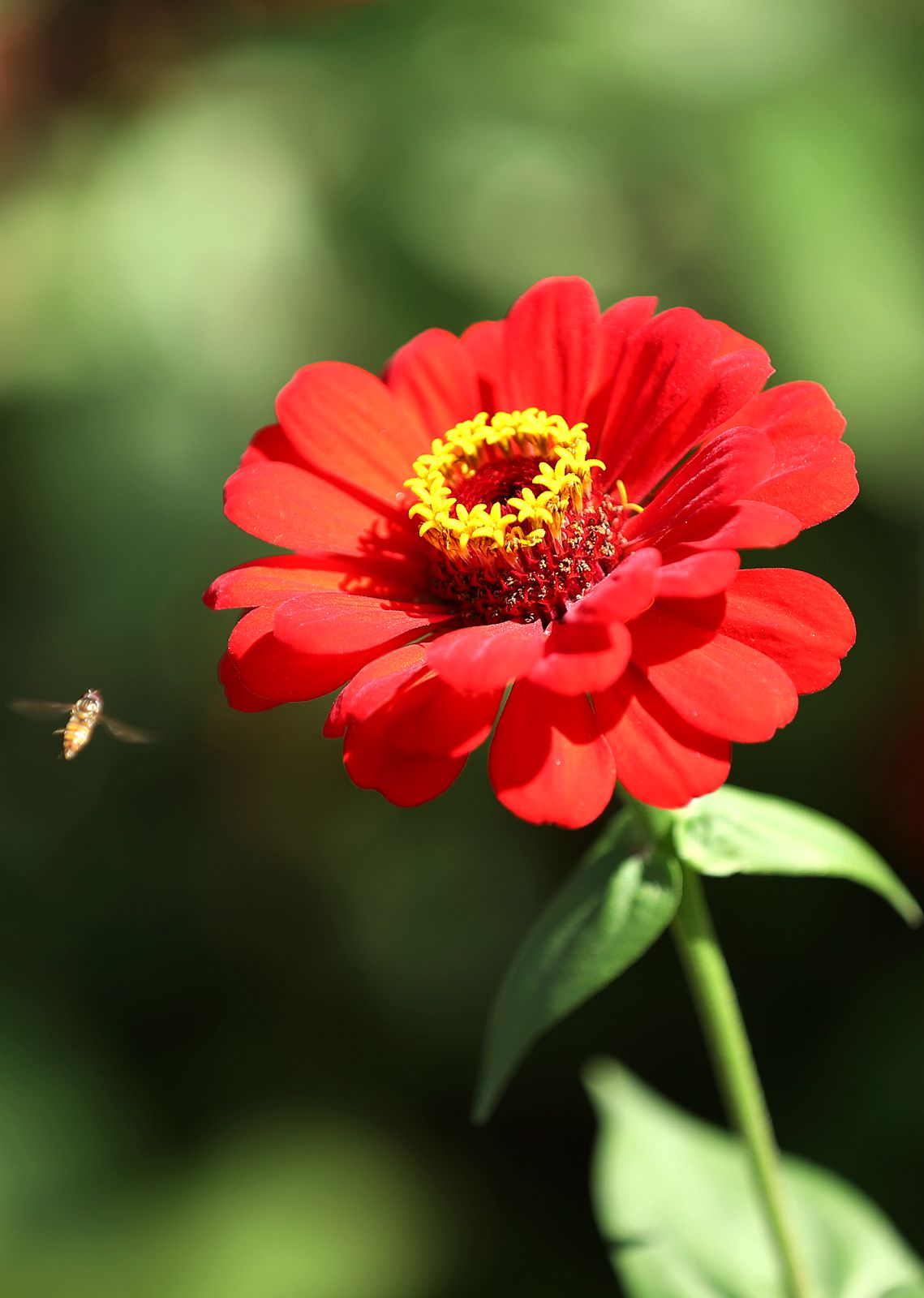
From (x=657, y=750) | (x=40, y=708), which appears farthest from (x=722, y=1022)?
(x=40, y=708)

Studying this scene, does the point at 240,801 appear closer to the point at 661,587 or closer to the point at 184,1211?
the point at 184,1211

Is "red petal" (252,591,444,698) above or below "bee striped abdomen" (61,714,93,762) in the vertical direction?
above

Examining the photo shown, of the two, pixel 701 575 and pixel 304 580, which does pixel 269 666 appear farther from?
pixel 701 575

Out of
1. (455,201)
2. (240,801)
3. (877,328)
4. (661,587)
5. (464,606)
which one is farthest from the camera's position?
(240,801)

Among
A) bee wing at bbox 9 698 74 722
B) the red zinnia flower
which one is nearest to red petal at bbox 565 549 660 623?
the red zinnia flower

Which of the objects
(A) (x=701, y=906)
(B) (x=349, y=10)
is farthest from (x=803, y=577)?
(B) (x=349, y=10)

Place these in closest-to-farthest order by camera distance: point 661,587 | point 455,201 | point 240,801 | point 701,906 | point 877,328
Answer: point 661,587 < point 701,906 < point 877,328 < point 455,201 < point 240,801

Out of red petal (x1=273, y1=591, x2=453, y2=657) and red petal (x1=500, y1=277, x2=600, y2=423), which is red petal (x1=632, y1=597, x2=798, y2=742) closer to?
red petal (x1=273, y1=591, x2=453, y2=657)
